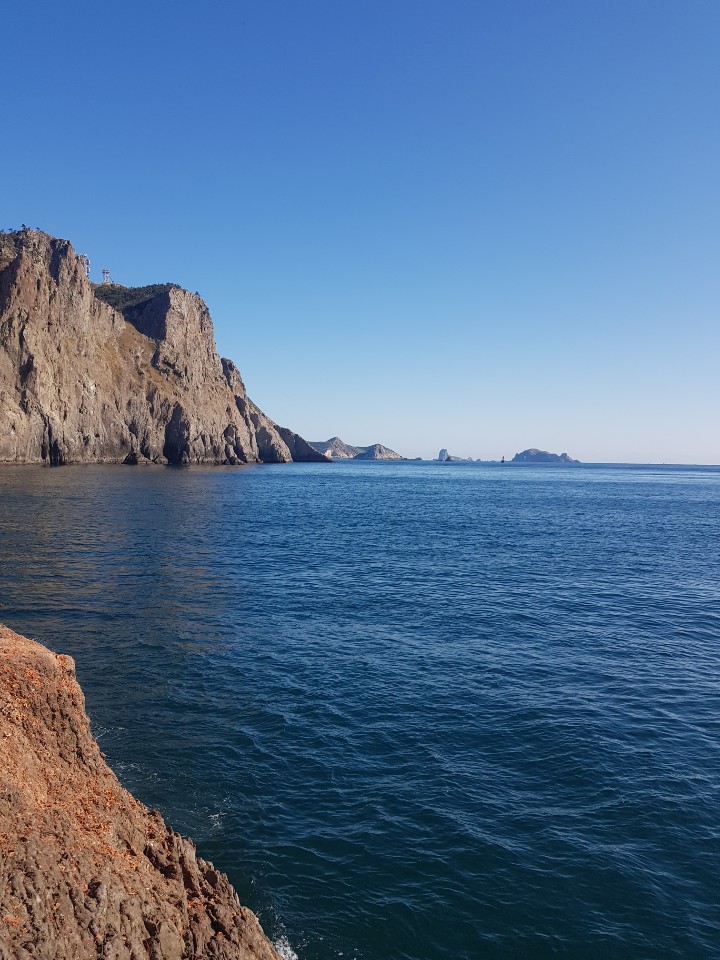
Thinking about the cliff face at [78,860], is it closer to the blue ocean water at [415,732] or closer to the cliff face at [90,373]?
the blue ocean water at [415,732]

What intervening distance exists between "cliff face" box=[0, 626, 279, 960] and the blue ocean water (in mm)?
3112

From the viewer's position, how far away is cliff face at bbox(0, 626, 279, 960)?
8109 millimetres

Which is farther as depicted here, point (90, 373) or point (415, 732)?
point (90, 373)

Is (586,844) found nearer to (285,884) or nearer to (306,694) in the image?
(285,884)

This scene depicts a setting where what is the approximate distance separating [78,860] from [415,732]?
13.1m

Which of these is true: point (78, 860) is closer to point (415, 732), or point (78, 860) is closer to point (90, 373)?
point (415, 732)

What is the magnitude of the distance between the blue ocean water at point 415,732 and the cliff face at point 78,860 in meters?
3.11

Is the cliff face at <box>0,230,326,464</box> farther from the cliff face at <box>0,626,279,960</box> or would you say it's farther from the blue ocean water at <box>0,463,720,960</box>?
the cliff face at <box>0,626,279,960</box>

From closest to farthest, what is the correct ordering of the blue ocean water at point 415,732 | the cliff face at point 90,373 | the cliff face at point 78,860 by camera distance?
→ 1. the cliff face at point 78,860
2. the blue ocean water at point 415,732
3. the cliff face at point 90,373

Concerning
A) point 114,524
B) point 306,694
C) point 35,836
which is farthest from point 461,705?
point 114,524

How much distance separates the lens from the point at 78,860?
8.85 m

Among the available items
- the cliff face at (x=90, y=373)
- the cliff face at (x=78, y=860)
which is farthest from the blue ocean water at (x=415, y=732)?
the cliff face at (x=90, y=373)

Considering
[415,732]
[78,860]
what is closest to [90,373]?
[415,732]

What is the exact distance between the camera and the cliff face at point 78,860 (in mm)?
8109
